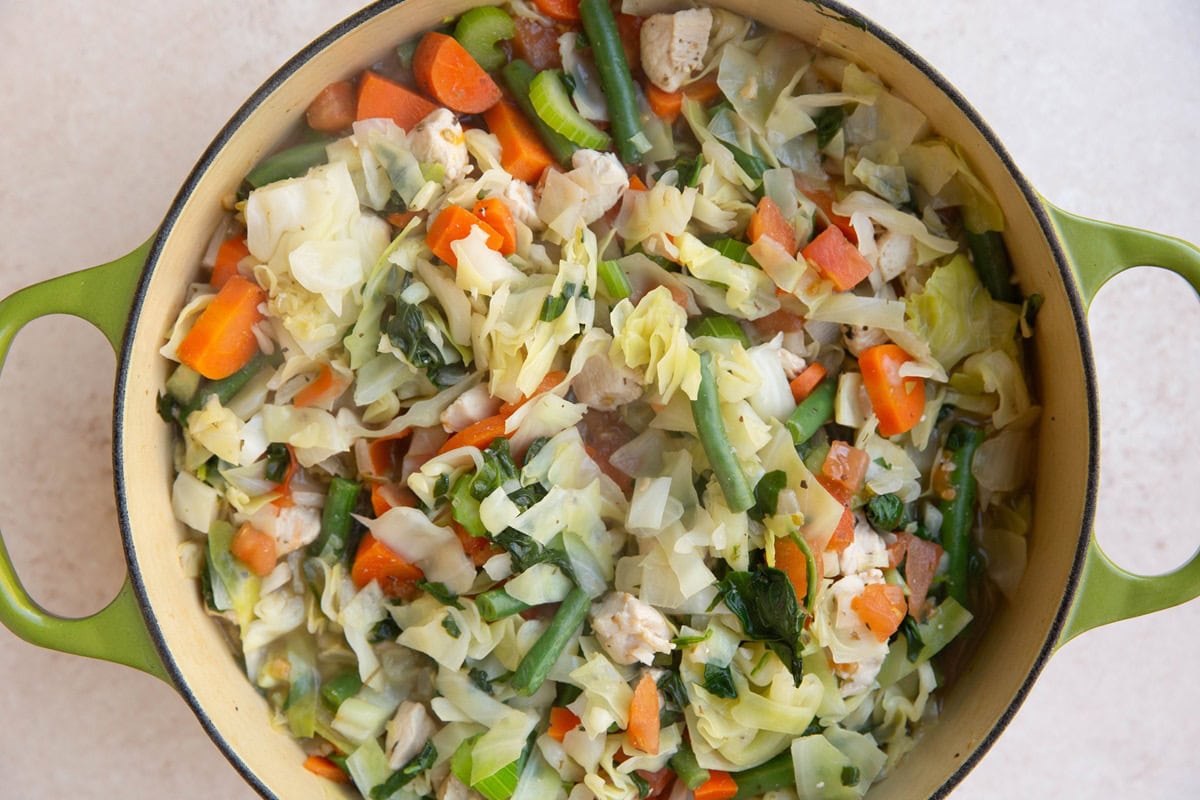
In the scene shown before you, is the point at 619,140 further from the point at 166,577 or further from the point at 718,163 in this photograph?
the point at 166,577

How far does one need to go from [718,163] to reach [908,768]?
4.94 ft

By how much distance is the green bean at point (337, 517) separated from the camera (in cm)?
236

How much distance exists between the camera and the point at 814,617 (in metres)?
2.31

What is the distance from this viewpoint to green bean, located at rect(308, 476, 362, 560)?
2359mm

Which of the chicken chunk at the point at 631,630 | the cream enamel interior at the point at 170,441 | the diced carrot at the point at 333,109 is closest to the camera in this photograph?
the cream enamel interior at the point at 170,441

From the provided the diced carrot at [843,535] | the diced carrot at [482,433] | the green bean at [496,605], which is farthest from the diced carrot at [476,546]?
the diced carrot at [843,535]

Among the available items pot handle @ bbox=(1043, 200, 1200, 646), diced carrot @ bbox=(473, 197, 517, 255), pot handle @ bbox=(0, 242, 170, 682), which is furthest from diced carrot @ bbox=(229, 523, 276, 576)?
pot handle @ bbox=(1043, 200, 1200, 646)

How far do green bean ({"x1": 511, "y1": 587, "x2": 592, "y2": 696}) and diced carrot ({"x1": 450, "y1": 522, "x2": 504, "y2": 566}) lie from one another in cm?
21

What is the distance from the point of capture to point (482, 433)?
228 cm

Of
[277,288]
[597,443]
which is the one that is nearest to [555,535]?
[597,443]

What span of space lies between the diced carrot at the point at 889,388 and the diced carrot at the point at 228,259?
Answer: 1.49m

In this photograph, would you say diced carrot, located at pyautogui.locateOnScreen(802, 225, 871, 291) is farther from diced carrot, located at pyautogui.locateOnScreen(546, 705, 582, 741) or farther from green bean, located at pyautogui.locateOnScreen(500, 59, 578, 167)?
diced carrot, located at pyautogui.locateOnScreen(546, 705, 582, 741)

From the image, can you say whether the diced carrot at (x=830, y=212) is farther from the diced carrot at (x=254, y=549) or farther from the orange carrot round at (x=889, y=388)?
the diced carrot at (x=254, y=549)

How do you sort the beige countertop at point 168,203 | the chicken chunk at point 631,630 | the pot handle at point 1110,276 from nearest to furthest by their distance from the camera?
the pot handle at point 1110,276 → the chicken chunk at point 631,630 → the beige countertop at point 168,203
